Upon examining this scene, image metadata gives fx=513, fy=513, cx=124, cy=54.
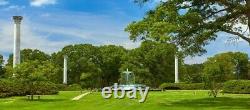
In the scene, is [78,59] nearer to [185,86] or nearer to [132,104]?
[185,86]

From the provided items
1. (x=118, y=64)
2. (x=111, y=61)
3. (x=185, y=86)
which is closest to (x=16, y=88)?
(x=185, y=86)

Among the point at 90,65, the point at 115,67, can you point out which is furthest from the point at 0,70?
the point at 115,67

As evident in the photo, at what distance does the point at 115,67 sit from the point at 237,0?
73.9m

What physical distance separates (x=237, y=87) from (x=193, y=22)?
85.0ft

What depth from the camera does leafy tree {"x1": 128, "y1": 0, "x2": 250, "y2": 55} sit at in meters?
31.7

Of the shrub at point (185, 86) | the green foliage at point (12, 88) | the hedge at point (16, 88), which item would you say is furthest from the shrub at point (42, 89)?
the shrub at point (185, 86)

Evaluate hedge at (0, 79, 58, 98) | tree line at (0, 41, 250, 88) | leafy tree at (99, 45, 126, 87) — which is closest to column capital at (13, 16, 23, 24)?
hedge at (0, 79, 58, 98)

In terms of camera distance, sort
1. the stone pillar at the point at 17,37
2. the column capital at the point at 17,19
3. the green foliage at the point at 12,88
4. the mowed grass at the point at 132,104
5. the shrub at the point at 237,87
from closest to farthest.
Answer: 1. the mowed grass at the point at 132,104
2. the green foliage at the point at 12,88
3. the shrub at the point at 237,87
4. the stone pillar at the point at 17,37
5. the column capital at the point at 17,19

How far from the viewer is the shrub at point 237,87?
54875mm

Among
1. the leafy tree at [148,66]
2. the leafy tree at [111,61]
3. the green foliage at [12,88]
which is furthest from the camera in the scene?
the leafy tree at [111,61]

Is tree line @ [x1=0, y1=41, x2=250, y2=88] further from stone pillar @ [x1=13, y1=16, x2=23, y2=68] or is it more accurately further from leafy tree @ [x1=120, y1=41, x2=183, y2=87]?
stone pillar @ [x1=13, y1=16, x2=23, y2=68]

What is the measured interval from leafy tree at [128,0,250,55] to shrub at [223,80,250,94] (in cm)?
2174

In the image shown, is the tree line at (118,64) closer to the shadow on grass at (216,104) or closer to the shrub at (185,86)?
the shrub at (185,86)

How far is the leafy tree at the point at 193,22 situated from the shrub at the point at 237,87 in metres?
21.7
